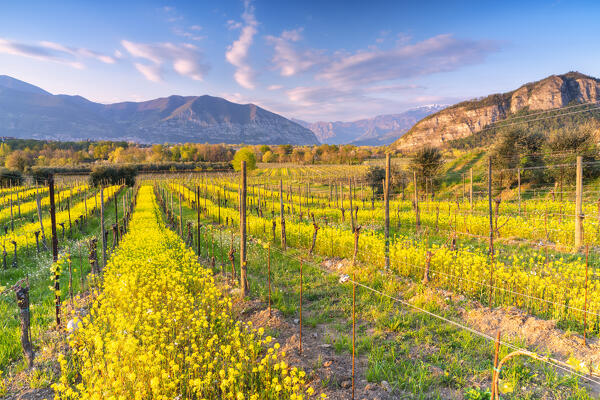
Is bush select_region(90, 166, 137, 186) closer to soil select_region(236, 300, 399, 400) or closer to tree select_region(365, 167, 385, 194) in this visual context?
tree select_region(365, 167, 385, 194)

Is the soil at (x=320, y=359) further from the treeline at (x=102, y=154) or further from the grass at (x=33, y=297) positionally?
the treeline at (x=102, y=154)

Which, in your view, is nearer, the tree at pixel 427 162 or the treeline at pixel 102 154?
the tree at pixel 427 162

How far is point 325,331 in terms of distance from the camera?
527cm

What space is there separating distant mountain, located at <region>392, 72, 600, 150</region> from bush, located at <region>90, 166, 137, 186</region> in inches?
3330

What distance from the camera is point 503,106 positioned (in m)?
114

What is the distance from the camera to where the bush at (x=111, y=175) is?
44281mm

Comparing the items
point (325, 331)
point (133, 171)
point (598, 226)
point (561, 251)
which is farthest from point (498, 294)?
point (133, 171)

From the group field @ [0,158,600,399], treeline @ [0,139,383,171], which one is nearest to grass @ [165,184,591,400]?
field @ [0,158,600,399]

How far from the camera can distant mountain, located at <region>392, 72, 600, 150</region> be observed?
3809 inches

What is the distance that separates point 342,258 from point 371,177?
23.2m

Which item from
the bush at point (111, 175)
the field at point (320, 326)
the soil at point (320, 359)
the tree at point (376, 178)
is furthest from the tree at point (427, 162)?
the bush at point (111, 175)

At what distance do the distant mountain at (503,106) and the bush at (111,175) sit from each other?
8459 centimetres

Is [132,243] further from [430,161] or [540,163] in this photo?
[540,163]

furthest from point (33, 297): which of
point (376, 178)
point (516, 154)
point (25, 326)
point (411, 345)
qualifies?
point (516, 154)
